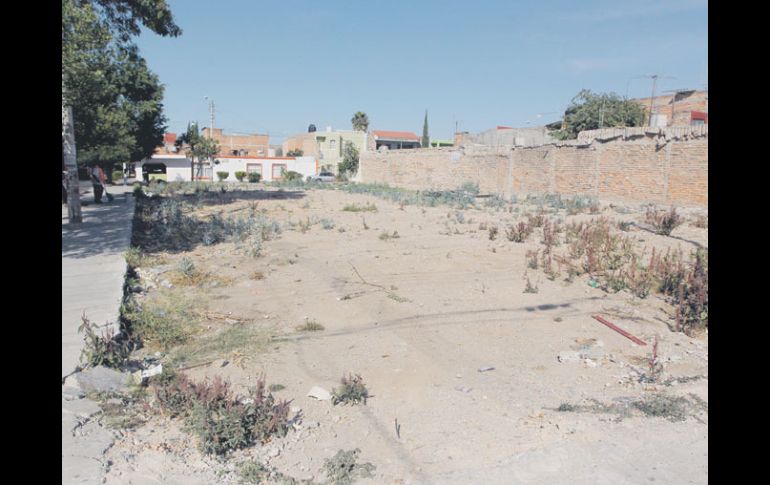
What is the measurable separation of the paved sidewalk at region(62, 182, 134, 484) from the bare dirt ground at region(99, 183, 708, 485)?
0.17 metres

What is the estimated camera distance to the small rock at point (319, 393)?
186 inches

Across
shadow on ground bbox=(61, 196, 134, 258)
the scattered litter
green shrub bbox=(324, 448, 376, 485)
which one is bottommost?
green shrub bbox=(324, 448, 376, 485)

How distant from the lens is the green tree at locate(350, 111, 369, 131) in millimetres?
70562

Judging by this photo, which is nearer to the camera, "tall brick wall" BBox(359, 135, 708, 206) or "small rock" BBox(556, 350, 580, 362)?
"small rock" BBox(556, 350, 580, 362)

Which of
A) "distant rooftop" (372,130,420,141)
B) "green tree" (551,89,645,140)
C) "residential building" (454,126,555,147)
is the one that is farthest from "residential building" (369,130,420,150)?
"green tree" (551,89,645,140)

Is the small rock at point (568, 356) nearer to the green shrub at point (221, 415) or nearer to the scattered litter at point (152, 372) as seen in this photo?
the green shrub at point (221, 415)

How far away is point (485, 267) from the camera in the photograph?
391 inches

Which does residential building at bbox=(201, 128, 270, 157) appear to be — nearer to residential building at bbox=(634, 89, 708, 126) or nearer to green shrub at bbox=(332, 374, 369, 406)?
residential building at bbox=(634, 89, 708, 126)

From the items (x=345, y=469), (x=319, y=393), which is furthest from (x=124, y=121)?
(x=345, y=469)
